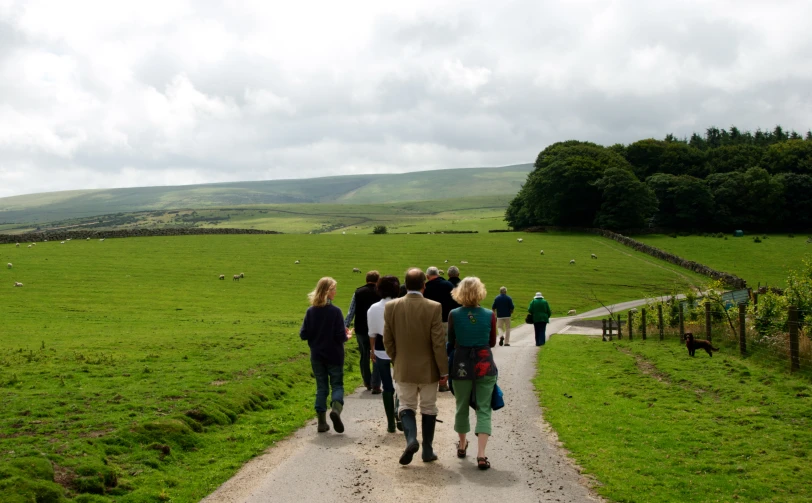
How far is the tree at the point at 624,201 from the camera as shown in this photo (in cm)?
9344

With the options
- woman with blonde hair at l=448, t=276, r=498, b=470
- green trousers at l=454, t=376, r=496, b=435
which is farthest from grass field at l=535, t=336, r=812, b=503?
woman with blonde hair at l=448, t=276, r=498, b=470

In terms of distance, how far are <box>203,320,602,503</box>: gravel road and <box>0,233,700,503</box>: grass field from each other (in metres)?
0.67

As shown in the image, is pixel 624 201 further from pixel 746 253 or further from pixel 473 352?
pixel 473 352

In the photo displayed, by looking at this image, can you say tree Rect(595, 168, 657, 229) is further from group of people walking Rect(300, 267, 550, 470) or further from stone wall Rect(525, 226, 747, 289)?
group of people walking Rect(300, 267, 550, 470)

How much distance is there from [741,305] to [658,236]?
253 feet

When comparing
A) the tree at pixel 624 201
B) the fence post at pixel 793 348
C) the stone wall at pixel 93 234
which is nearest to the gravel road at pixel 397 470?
the fence post at pixel 793 348

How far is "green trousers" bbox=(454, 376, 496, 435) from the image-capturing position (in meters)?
10.1

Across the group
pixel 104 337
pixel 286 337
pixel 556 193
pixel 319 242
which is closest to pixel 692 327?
pixel 286 337

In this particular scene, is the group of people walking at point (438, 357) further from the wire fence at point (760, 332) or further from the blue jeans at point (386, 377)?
the wire fence at point (760, 332)

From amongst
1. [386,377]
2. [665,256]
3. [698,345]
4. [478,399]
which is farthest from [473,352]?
[665,256]

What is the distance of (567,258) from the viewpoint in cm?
7312

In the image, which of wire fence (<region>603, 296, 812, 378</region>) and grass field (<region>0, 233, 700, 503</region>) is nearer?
grass field (<region>0, 233, 700, 503</region>)

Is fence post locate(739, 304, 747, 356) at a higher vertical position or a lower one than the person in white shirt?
lower

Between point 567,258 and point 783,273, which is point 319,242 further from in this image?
point 783,273
